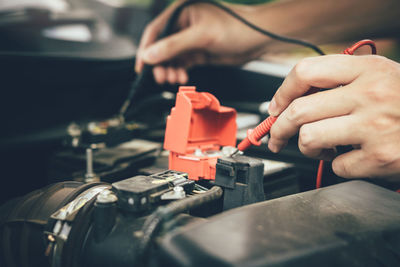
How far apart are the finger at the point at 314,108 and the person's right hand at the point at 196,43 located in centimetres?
81

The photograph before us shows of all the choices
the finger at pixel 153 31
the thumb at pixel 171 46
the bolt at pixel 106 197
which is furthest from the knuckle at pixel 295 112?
the finger at pixel 153 31

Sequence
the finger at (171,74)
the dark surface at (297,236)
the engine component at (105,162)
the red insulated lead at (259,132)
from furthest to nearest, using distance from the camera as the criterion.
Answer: the finger at (171,74) → the engine component at (105,162) → the red insulated lead at (259,132) → the dark surface at (297,236)

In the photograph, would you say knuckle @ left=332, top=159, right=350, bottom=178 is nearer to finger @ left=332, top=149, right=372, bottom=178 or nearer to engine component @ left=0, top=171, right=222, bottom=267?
finger @ left=332, top=149, right=372, bottom=178

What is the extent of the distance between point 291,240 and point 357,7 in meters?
1.44

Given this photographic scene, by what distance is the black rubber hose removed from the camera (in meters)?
0.41

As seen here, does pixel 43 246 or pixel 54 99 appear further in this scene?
pixel 54 99

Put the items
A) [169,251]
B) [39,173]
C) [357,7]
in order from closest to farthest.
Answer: [169,251], [39,173], [357,7]

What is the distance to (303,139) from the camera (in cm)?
59

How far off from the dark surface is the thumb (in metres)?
0.92

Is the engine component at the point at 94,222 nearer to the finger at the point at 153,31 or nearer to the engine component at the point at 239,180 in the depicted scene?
the engine component at the point at 239,180

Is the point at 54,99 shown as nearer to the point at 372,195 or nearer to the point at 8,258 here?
the point at 8,258

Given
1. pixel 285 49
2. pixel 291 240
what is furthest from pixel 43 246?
pixel 285 49

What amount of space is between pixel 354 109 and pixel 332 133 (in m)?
0.05

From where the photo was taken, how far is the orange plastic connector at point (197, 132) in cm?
63
